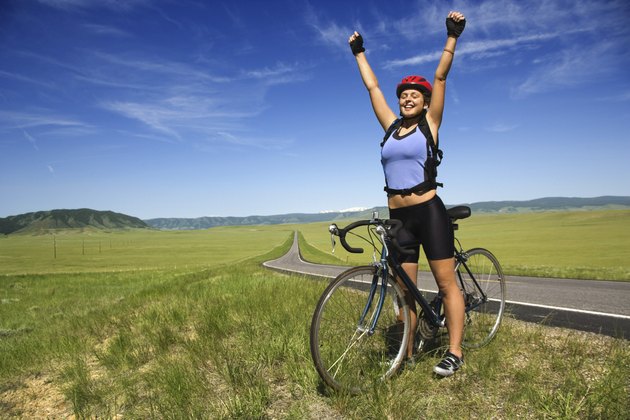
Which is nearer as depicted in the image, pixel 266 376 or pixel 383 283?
pixel 383 283

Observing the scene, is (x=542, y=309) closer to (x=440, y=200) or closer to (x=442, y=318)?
(x=442, y=318)

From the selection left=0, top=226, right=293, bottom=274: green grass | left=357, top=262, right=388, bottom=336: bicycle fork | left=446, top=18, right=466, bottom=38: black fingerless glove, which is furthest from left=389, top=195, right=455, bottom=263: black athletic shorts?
left=0, top=226, right=293, bottom=274: green grass

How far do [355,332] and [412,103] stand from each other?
2176 mm

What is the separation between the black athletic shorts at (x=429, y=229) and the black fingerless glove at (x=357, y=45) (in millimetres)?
1904

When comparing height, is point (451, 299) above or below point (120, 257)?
above

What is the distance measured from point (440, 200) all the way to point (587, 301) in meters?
6.38

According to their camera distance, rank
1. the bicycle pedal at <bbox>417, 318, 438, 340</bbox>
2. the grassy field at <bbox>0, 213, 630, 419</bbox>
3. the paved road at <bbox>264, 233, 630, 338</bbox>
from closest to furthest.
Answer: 1. the grassy field at <bbox>0, 213, 630, 419</bbox>
2. the bicycle pedal at <bbox>417, 318, 438, 340</bbox>
3. the paved road at <bbox>264, 233, 630, 338</bbox>

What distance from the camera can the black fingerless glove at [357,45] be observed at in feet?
13.5

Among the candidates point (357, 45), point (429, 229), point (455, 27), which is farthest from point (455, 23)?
point (429, 229)

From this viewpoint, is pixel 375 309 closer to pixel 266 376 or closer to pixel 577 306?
pixel 266 376

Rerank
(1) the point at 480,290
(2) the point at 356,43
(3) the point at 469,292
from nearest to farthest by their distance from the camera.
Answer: (2) the point at 356,43
(3) the point at 469,292
(1) the point at 480,290

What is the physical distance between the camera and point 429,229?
11.1 feet

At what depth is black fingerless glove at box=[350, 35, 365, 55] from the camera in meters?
4.10

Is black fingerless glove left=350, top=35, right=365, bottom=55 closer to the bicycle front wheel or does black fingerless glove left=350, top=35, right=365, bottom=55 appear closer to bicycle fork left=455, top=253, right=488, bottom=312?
the bicycle front wheel
